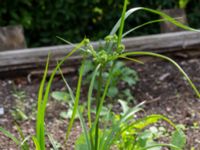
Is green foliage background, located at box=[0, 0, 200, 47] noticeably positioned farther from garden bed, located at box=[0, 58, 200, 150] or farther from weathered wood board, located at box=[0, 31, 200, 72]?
garden bed, located at box=[0, 58, 200, 150]

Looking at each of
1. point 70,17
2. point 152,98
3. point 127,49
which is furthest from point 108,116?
point 70,17

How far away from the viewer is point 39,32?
4605 mm

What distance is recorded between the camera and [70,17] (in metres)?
4.56

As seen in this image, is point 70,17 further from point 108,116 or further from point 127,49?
point 108,116

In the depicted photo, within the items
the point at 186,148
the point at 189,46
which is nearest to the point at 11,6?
the point at 189,46

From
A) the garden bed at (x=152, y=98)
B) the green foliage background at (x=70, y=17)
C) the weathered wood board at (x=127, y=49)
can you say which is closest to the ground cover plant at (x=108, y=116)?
the garden bed at (x=152, y=98)

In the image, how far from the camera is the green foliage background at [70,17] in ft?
14.3

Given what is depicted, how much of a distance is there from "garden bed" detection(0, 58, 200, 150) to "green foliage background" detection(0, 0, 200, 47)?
0.78 m

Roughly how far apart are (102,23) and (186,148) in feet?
7.11

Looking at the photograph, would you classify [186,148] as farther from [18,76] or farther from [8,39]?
[8,39]

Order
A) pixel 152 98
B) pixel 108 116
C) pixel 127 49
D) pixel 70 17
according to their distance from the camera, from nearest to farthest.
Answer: pixel 108 116
pixel 152 98
pixel 127 49
pixel 70 17

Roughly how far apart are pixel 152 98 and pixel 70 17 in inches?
55.1

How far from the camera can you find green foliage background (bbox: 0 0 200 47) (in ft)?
14.3

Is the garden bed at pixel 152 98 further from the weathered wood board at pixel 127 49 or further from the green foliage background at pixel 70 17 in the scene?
the green foliage background at pixel 70 17
